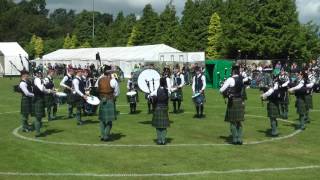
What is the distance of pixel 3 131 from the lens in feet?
49.7

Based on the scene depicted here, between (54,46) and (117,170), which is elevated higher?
(54,46)

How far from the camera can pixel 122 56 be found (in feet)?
163

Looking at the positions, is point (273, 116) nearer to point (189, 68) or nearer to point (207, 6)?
point (189, 68)

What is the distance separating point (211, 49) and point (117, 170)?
147 feet

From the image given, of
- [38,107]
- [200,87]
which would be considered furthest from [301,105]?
[38,107]

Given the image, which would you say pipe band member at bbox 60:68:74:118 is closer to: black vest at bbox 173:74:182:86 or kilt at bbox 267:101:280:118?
black vest at bbox 173:74:182:86

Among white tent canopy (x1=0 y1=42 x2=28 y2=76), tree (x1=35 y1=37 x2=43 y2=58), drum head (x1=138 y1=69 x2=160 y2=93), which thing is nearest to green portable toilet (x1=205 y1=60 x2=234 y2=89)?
drum head (x1=138 y1=69 x2=160 y2=93)

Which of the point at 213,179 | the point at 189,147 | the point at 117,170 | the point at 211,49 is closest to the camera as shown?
the point at 213,179

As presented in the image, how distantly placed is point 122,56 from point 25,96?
35256 millimetres

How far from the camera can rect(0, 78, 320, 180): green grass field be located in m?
9.69

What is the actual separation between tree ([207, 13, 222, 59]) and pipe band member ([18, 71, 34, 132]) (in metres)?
38.8

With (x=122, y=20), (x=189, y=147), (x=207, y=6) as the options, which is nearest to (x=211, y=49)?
(x=207, y=6)

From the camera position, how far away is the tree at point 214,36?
52.8 metres

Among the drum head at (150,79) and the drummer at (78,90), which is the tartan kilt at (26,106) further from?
the drum head at (150,79)
